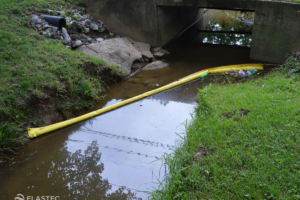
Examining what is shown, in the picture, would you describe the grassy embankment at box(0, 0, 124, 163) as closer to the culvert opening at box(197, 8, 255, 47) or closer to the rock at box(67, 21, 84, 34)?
the rock at box(67, 21, 84, 34)

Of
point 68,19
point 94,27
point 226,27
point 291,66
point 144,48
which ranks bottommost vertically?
point 144,48

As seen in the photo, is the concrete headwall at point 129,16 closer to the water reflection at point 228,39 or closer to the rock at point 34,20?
the rock at point 34,20

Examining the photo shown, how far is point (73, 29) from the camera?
8.08m

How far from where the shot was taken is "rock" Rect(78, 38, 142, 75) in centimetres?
732

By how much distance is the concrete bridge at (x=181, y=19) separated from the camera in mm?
7031

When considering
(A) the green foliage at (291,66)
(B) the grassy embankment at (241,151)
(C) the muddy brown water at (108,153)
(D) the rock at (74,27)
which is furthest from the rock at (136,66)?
(A) the green foliage at (291,66)

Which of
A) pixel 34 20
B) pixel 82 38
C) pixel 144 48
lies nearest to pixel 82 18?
pixel 82 38

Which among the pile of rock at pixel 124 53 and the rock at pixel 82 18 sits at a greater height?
the rock at pixel 82 18

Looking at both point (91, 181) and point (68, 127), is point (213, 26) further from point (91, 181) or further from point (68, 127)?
point (91, 181)

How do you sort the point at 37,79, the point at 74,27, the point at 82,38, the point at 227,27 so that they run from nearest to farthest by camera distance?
the point at 37,79 → the point at 82,38 → the point at 74,27 → the point at 227,27

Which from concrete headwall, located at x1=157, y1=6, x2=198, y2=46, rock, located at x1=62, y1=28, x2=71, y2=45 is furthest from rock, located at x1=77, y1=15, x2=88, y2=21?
concrete headwall, located at x1=157, y1=6, x2=198, y2=46

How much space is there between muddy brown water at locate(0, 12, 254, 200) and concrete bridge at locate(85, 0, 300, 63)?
337 cm

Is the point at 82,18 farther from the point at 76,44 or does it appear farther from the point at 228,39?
the point at 228,39

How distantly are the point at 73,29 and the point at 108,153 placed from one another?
556cm
